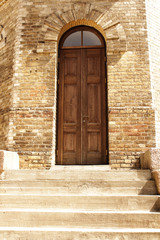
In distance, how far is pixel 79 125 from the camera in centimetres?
581

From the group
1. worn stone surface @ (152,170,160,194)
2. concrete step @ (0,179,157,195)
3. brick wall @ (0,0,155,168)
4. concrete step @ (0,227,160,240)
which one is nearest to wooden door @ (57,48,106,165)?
brick wall @ (0,0,155,168)

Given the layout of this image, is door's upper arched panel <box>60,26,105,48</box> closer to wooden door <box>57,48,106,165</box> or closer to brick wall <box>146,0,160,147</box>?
wooden door <box>57,48,106,165</box>

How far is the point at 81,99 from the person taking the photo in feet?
19.4

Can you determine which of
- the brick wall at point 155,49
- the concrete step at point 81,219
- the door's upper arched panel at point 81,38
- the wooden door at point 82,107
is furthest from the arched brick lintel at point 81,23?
the concrete step at point 81,219

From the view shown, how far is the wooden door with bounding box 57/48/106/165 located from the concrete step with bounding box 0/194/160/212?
6.87ft

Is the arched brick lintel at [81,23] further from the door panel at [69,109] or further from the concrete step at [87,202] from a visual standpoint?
the concrete step at [87,202]

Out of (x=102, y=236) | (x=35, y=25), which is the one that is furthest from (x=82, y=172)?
(x=35, y=25)

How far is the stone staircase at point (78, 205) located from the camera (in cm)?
291

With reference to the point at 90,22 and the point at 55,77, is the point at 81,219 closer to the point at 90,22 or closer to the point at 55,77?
the point at 55,77

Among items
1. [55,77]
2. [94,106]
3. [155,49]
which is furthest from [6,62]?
[155,49]

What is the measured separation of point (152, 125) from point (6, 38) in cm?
437

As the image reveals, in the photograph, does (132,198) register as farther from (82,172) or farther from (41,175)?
(41,175)

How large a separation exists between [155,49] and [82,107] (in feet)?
7.50

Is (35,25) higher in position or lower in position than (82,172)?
higher
